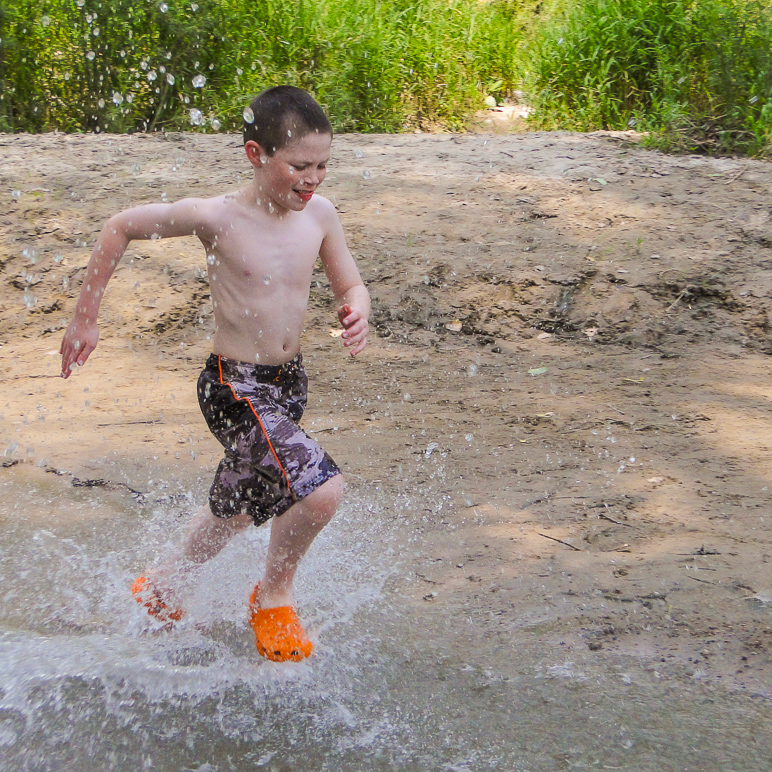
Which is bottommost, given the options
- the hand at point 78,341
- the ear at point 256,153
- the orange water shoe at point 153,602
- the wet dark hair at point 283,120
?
the orange water shoe at point 153,602

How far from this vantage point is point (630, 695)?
2.19 metres

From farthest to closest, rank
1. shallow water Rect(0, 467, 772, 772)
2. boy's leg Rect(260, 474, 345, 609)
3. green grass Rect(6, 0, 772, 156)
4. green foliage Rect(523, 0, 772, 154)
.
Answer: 1. green grass Rect(6, 0, 772, 156)
2. green foliage Rect(523, 0, 772, 154)
3. boy's leg Rect(260, 474, 345, 609)
4. shallow water Rect(0, 467, 772, 772)

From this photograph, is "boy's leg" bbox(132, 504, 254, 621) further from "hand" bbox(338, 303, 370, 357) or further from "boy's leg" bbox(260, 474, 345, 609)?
"hand" bbox(338, 303, 370, 357)

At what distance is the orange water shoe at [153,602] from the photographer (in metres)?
2.61

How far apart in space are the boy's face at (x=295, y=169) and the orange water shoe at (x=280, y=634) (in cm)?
114

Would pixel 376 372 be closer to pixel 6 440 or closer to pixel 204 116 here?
pixel 6 440

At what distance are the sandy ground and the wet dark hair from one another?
139cm

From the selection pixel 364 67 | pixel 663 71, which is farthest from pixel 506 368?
pixel 364 67

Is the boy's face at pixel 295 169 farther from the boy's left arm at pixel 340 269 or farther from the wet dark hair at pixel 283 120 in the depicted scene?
the boy's left arm at pixel 340 269

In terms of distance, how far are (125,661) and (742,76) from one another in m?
5.81

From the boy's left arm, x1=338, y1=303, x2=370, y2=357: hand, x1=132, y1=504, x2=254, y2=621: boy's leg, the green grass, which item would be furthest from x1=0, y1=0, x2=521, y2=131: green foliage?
x1=132, y1=504, x2=254, y2=621: boy's leg

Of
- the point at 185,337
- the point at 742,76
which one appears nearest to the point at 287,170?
the point at 185,337

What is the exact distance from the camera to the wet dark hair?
2395mm

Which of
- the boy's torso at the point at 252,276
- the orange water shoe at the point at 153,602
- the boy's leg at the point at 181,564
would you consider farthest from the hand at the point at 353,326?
the orange water shoe at the point at 153,602
